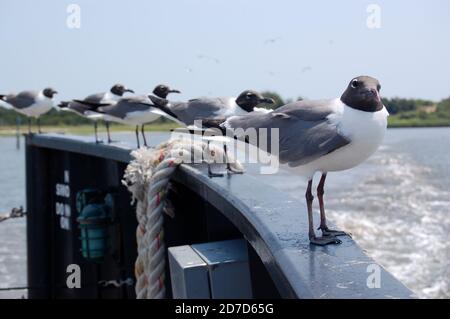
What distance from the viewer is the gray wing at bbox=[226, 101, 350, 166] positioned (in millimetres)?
1974

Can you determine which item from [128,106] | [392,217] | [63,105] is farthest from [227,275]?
[392,217]

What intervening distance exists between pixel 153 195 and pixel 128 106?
292 cm

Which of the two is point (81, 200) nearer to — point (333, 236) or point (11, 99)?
point (333, 236)

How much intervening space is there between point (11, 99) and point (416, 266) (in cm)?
678

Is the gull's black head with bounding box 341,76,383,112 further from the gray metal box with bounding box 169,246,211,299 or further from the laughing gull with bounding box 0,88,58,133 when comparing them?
the laughing gull with bounding box 0,88,58,133

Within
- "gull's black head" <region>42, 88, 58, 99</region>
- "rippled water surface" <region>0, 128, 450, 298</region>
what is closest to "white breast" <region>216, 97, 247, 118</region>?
"rippled water surface" <region>0, 128, 450, 298</region>

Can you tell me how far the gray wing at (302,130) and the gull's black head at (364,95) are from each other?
0.09m

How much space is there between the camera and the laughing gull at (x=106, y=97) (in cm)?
654

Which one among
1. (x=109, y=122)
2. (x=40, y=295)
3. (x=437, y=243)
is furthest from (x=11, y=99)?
(x=437, y=243)

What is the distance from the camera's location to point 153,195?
9.70 ft

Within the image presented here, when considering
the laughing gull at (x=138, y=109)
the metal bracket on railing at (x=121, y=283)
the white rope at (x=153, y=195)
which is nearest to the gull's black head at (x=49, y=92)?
the laughing gull at (x=138, y=109)

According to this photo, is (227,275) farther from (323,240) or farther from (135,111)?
(135,111)

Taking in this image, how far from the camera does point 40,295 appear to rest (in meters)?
5.28
